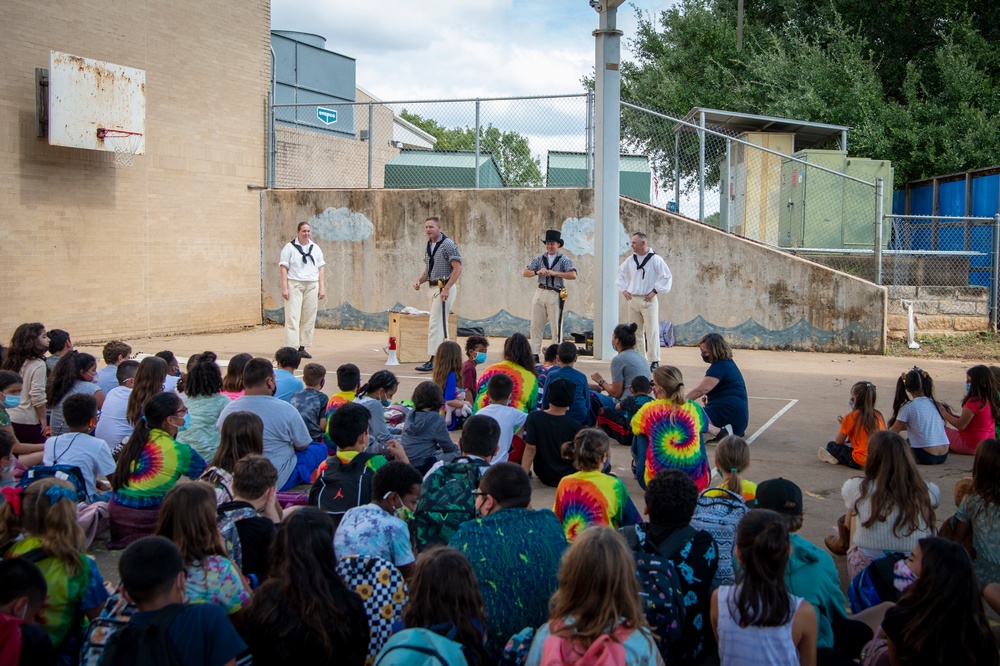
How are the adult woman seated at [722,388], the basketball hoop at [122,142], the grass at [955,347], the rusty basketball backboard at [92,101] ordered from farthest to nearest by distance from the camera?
the grass at [955,347], the basketball hoop at [122,142], the rusty basketball backboard at [92,101], the adult woman seated at [722,388]

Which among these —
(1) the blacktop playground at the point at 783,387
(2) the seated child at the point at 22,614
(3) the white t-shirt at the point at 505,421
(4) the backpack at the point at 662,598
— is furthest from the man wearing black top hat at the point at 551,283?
(2) the seated child at the point at 22,614

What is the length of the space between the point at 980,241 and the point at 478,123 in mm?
9776

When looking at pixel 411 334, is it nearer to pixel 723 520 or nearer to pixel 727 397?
pixel 727 397

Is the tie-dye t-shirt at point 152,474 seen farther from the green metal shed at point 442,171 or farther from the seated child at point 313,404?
the green metal shed at point 442,171

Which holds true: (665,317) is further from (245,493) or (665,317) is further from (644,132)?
(245,493)

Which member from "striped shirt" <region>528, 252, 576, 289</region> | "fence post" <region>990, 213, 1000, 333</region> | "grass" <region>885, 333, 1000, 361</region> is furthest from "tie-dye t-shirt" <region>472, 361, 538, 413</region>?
"fence post" <region>990, 213, 1000, 333</region>

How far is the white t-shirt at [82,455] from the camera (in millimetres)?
5414

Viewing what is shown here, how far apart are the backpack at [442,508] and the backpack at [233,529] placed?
2.76ft

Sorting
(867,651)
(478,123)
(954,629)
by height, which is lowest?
(867,651)

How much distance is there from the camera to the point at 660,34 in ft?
91.9

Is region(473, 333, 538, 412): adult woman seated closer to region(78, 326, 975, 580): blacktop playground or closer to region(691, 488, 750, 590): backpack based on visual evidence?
region(78, 326, 975, 580): blacktop playground

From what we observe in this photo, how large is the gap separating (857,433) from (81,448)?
5.74 m

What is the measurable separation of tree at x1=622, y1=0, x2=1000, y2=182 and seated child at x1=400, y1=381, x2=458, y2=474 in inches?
512

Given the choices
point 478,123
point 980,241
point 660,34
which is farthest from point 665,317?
point 660,34
